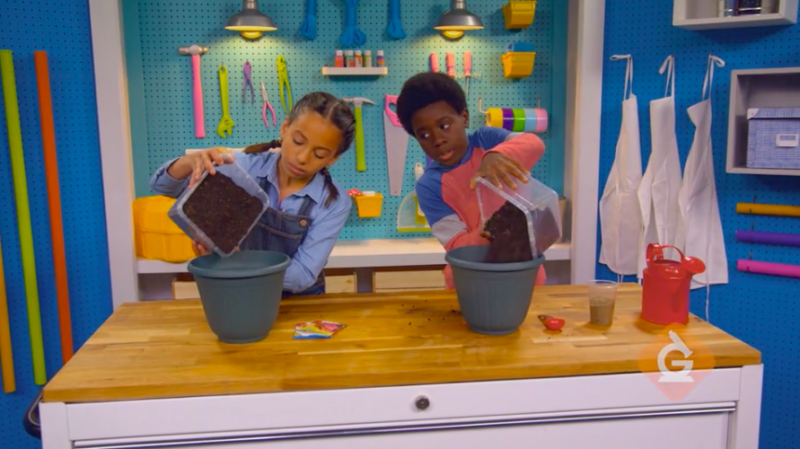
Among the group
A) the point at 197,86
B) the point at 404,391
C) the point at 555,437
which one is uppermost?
the point at 197,86

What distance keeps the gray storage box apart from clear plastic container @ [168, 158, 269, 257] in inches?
72.8

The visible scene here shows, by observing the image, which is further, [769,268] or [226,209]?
[769,268]

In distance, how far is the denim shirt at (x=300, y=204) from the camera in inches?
68.7

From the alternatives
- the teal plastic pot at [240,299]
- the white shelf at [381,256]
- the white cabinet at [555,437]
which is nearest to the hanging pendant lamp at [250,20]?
the white shelf at [381,256]

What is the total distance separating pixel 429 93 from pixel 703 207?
1398mm

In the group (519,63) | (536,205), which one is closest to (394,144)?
(519,63)

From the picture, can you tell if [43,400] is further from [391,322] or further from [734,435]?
[734,435]

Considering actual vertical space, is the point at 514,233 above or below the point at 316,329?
above

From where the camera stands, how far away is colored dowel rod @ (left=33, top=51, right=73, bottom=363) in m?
2.57

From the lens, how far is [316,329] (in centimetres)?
154

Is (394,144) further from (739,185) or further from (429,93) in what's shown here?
(739,185)

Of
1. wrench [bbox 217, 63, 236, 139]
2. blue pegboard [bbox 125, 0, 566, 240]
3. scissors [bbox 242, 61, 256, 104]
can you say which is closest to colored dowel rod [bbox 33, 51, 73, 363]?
blue pegboard [bbox 125, 0, 566, 240]

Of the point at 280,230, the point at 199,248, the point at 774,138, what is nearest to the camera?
the point at 199,248

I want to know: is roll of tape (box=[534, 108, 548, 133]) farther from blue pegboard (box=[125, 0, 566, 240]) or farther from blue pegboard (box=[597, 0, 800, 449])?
blue pegboard (box=[597, 0, 800, 449])
